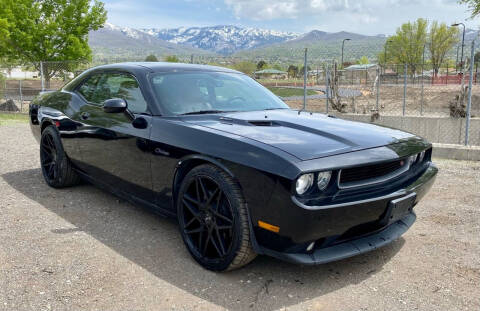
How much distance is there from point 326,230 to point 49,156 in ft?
12.4

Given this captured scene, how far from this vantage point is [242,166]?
2744 millimetres

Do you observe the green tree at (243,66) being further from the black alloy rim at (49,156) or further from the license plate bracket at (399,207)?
the license plate bracket at (399,207)

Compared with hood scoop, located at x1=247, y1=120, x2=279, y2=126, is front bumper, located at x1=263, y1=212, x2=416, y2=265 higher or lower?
lower

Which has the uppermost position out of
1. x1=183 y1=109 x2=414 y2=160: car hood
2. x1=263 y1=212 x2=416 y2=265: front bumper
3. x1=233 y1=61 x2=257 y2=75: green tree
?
x1=233 y1=61 x2=257 y2=75: green tree

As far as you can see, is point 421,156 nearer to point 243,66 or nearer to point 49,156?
point 49,156

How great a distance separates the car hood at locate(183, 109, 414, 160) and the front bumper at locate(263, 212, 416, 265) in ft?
2.02

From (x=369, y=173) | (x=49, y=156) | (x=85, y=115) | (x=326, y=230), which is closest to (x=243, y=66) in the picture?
(x=49, y=156)

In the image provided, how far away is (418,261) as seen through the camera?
10.8 ft

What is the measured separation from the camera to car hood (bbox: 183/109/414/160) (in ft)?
9.11

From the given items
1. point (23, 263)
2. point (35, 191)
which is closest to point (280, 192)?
point (23, 263)

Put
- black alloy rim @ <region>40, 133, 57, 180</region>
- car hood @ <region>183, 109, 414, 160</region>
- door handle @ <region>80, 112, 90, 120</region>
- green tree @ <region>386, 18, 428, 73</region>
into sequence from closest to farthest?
car hood @ <region>183, 109, 414, 160</region>
door handle @ <region>80, 112, 90, 120</region>
black alloy rim @ <region>40, 133, 57, 180</region>
green tree @ <region>386, 18, 428, 73</region>

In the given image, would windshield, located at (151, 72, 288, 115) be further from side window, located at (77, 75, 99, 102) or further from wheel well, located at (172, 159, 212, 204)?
side window, located at (77, 75, 99, 102)

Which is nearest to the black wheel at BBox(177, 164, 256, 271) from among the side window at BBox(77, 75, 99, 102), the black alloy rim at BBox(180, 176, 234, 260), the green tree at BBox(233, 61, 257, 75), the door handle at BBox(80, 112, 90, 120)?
the black alloy rim at BBox(180, 176, 234, 260)

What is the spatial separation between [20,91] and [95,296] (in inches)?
686
